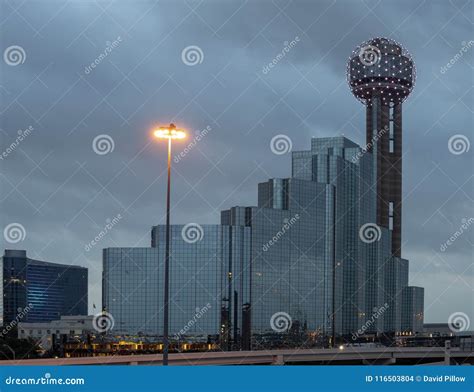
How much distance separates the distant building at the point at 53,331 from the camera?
169 m

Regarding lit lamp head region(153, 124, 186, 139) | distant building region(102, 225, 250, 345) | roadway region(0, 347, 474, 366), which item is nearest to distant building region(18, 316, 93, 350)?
distant building region(102, 225, 250, 345)

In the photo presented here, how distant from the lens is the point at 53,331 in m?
176

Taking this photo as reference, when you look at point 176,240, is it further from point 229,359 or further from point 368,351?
point 229,359

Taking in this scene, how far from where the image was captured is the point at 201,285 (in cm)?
19625

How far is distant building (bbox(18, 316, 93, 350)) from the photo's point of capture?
169 m

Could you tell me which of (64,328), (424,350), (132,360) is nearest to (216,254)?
(64,328)

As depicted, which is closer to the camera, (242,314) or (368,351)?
(368,351)

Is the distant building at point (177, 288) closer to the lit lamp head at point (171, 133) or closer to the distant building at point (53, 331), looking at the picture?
the distant building at point (53, 331)

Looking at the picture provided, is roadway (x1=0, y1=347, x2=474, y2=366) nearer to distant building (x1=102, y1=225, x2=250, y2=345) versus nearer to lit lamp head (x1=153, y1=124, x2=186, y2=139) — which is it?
lit lamp head (x1=153, y1=124, x2=186, y2=139)

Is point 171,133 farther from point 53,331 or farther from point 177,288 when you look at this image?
point 177,288

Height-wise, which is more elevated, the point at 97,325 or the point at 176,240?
the point at 176,240

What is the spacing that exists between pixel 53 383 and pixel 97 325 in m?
169

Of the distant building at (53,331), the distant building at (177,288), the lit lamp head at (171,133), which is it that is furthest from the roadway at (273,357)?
the distant building at (53,331)

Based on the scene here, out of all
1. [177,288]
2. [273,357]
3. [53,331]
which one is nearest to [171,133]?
[273,357]
